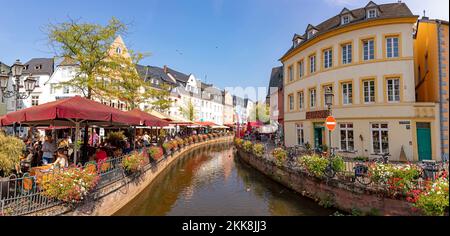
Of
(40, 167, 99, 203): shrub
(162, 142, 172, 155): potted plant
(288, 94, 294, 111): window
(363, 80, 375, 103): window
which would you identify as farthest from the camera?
(288, 94, 294, 111): window

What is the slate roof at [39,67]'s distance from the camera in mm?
37772

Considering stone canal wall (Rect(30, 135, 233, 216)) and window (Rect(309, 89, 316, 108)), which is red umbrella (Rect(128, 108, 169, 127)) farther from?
window (Rect(309, 89, 316, 108))

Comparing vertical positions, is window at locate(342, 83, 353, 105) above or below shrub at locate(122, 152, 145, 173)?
above

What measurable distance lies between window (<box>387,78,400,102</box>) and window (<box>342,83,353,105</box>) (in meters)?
2.28

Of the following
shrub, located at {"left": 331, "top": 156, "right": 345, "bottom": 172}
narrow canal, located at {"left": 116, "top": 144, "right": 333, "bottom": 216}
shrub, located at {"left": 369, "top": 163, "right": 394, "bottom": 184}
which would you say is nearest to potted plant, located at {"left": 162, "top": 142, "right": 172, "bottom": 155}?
narrow canal, located at {"left": 116, "top": 144, "right": 333, "bottom": 216}

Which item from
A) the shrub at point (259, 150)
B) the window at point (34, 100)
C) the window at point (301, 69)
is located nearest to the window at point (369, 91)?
the window at point (301, 69)

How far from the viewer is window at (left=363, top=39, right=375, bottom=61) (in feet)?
53.0

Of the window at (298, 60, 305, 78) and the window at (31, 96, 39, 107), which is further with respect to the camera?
the window at (31, 96, 39, 107)

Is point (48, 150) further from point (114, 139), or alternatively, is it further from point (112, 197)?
point (114, 139)

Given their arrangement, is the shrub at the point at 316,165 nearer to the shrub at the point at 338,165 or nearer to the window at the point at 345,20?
the shrub at the point at 338,165

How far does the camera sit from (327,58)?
18.7 m

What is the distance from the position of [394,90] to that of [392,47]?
115 inches

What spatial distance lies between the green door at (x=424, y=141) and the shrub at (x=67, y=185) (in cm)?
1828
